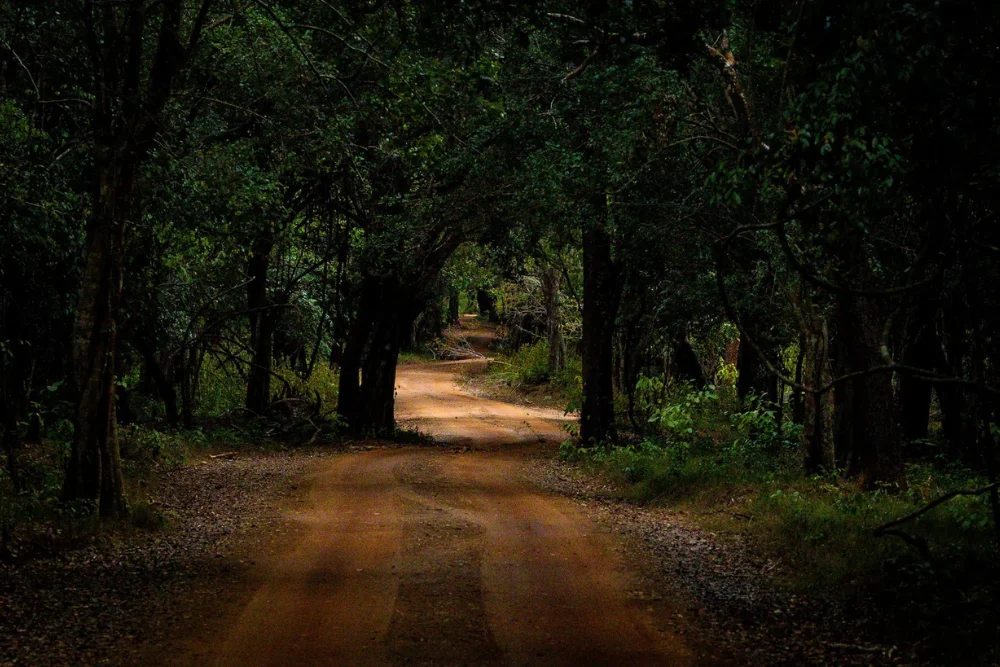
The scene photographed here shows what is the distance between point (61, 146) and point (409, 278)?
1081cm

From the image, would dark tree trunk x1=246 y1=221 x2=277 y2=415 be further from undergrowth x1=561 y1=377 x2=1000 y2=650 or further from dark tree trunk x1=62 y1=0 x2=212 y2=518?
dark tree trunk x1=62 y1=0 x2=212 y2=518

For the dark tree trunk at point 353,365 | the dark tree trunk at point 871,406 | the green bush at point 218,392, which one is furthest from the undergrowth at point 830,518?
the green bush at point 218,392

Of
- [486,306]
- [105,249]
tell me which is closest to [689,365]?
[105,249]

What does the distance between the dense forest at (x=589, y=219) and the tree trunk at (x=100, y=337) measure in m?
0.04

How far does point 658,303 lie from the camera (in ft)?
66.0

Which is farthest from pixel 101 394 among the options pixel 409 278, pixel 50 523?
pixel 409 278

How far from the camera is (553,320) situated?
38.1 m

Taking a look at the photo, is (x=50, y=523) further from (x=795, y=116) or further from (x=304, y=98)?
(x=795, y=116)

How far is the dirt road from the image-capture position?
6484 mm

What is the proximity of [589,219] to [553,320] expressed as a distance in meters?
21.9

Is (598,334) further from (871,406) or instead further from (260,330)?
(260,330)

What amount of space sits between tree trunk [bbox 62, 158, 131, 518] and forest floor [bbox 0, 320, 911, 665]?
0.89 meters

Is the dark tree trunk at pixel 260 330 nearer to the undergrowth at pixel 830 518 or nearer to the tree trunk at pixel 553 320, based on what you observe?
the undergrowth at pixel 830 518

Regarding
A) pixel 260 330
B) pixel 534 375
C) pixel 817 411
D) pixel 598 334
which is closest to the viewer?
→ pixel 817 411
